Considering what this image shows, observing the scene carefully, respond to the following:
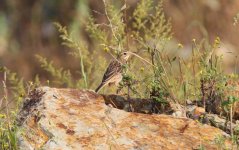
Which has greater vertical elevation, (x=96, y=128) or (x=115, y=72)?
(x=115, y=72)

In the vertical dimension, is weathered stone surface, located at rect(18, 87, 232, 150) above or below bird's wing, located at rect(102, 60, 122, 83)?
below

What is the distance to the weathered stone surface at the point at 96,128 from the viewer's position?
5.39 meters

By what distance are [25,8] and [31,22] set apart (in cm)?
26

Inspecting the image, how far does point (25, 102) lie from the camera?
5.95 meters

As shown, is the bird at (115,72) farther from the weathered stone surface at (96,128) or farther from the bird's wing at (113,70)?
the weathered stone surface at (96,128)

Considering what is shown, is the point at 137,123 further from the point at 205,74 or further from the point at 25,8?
the point at 25,8

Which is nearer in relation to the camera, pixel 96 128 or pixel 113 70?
pixel 96 128

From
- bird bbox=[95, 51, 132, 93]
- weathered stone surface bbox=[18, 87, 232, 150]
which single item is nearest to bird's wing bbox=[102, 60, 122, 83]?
bird bbox=[95, 51, 132, 93]

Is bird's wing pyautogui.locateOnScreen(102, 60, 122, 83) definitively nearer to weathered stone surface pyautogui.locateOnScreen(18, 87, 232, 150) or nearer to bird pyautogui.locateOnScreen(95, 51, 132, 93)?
bird pyautogui.locateOnScreen(95, 51, 132, 93)

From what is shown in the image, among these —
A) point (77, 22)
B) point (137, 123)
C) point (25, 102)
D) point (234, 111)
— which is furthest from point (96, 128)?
point (77, 22)

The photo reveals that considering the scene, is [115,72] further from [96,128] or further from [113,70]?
[96,128]

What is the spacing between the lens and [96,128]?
5.54 m

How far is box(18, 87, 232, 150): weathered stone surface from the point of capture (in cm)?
539

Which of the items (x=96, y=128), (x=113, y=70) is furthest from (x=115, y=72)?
(x=96, y=128)
